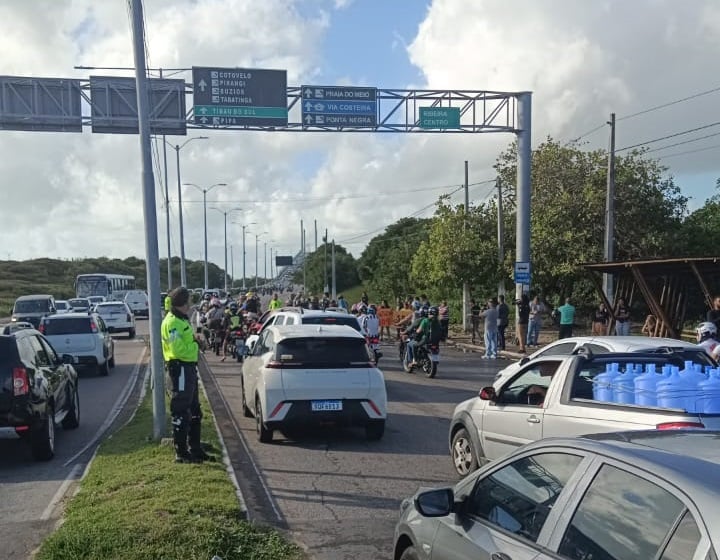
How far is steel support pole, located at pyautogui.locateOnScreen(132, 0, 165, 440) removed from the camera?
9750 mm

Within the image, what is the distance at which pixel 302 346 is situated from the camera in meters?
10.6

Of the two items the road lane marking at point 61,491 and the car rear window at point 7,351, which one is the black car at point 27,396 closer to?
the car rear window at point 7,351

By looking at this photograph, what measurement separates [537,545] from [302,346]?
7405 mm

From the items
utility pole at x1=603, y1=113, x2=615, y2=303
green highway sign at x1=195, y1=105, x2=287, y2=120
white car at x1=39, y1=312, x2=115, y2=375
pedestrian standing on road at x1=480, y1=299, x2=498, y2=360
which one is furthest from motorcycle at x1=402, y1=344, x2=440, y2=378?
green highway sign at x1=195, y1=105, x2=287, y2=120

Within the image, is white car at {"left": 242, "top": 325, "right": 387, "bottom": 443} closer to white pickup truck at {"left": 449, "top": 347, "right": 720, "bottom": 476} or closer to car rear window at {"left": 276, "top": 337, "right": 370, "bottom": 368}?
car rear window at {"left": 276, "top": 337, "right": 370, "bottom": 368}

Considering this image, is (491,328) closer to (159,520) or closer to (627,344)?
(627,344)

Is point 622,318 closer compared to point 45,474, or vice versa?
point 45,474

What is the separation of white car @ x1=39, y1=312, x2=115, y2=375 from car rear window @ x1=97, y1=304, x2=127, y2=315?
44.9 feet

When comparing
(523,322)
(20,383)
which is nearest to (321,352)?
(20,383)

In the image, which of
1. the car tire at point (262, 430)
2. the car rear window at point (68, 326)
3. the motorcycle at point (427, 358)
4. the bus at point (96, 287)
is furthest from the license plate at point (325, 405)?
the bus at point (96, 287)

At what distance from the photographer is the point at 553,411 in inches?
280

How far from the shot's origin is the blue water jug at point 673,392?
632cm

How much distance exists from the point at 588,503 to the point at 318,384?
23.9 ft

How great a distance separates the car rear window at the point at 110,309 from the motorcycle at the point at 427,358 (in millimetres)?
18585
